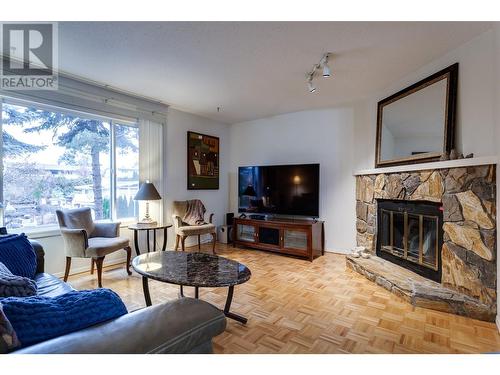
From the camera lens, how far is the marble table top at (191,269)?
1.73 m

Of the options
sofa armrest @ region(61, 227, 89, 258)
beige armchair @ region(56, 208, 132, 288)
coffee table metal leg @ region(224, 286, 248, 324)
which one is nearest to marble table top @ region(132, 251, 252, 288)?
coffee table metal leg @ region(224, 286, 248, 324)

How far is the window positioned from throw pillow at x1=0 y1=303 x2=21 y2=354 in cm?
261

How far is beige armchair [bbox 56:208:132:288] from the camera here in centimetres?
266

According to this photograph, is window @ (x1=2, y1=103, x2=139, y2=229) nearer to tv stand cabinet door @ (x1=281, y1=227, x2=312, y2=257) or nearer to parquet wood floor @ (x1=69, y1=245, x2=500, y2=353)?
parquet wood floor @ (x1=69, y1=245, x2=500, y2=353)

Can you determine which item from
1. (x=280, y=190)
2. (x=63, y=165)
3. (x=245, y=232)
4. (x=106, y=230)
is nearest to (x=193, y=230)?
(x=245, y=232)

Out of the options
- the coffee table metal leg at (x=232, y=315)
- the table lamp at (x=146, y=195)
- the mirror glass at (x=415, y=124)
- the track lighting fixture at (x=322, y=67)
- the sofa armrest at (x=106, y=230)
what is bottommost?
the coffee table metal leg at (x=232, y=315)

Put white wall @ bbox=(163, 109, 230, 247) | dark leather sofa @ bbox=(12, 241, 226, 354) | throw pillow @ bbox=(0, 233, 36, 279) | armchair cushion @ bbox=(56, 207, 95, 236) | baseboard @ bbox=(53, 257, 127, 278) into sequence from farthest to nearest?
white wall @ bbox=(163, 109, 230, 247), baseboard @ bbox=(53, 257, 127, 278), armchair cushion @ bbox=(56, 207, 95, 236), throw pillow @ bbox=(0, 233, 36, 279), dark leather sofa @ bbox=(12, 241, 226, 354)

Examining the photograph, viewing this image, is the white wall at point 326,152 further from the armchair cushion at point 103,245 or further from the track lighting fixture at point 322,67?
the armchair cushion at point 103,245

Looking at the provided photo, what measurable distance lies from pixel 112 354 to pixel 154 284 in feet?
7.16

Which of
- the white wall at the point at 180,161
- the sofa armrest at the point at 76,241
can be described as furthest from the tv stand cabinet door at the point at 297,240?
the sofa armrest at the point at 76,241

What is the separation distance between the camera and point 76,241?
2678mm

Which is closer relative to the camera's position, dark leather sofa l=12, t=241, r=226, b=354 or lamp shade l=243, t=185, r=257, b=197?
dark leather sofa l=12, t=241, r=226, b=354

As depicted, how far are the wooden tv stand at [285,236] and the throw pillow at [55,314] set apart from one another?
301 cm
